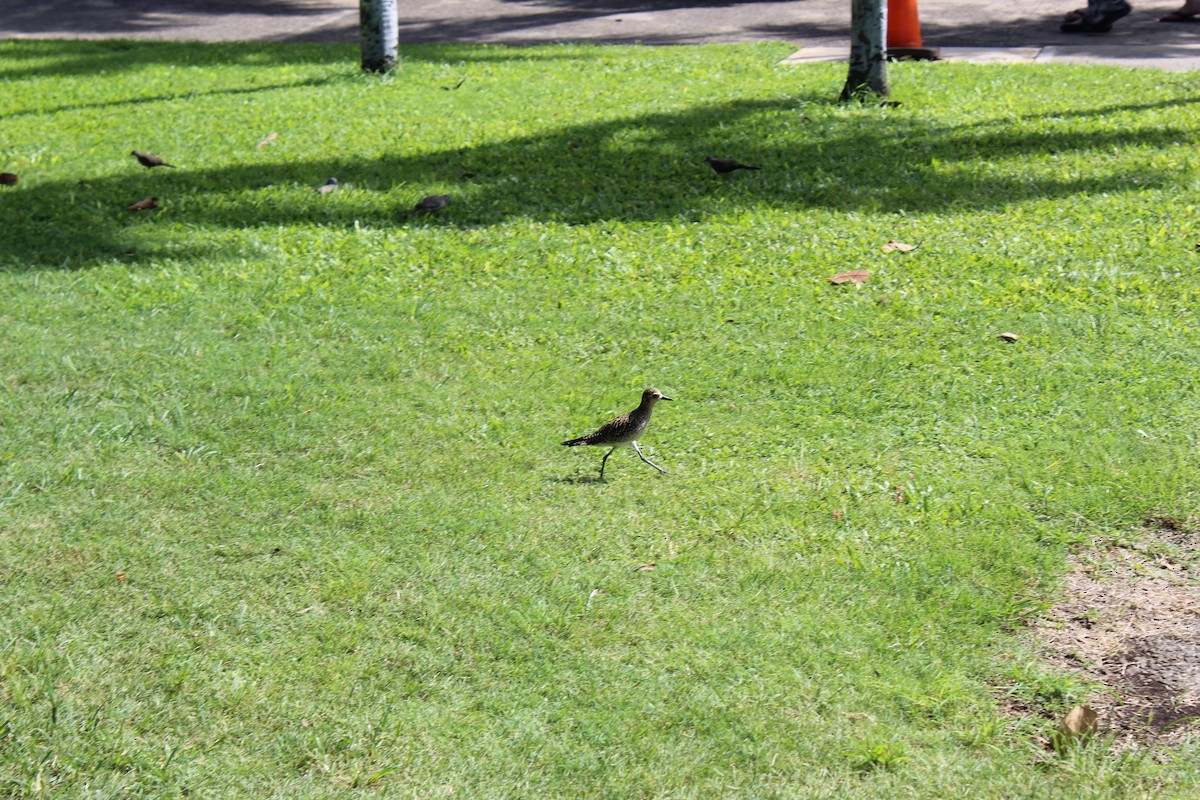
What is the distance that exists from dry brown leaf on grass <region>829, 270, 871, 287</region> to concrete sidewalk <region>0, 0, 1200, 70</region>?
6498 millimetres

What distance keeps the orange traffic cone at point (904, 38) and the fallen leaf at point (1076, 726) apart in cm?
965

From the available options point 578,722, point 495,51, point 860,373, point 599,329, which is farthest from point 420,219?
point 495,51

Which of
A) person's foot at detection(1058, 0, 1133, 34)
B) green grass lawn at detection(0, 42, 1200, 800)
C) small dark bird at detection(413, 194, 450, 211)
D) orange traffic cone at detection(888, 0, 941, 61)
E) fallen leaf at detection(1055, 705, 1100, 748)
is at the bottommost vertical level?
fallen leaf at detection(1055, 705, 1100, 748)

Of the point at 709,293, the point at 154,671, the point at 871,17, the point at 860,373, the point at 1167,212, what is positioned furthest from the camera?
the point at 871,17

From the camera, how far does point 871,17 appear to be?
32.0 feet

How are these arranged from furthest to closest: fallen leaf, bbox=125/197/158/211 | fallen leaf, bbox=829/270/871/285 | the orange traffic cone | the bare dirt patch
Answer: the orange traffic cone < fallen leaf, bbox=125/197/158/211 < fallen leaf, bbox=829/270/871/285 < the bare dirt patch

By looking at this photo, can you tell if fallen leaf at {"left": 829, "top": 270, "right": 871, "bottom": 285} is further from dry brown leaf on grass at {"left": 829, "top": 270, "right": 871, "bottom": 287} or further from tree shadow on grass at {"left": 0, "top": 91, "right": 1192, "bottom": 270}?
tree shadow on grass at {"left": 0, "top": 91, "right": 1192, "bottom": 270}

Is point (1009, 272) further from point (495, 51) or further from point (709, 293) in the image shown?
point (495, 51)

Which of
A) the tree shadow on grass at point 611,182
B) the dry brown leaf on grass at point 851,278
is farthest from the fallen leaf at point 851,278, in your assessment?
the tree shadow on grass at point 611,182

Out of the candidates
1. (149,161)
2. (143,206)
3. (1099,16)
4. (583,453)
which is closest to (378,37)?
(149,161)

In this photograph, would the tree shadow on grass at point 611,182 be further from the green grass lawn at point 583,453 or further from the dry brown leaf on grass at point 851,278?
the dry brown leaf on grass at point 851,278

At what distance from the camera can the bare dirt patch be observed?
3506mm

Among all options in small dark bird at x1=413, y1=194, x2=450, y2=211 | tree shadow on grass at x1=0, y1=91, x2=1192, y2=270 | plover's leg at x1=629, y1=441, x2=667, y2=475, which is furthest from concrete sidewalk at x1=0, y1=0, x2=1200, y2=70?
plover's leg at x1=629, y1=441, x2=667, y2=475

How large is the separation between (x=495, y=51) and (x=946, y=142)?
20.3ft
